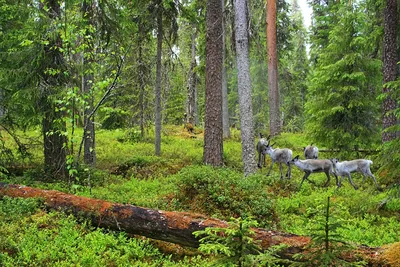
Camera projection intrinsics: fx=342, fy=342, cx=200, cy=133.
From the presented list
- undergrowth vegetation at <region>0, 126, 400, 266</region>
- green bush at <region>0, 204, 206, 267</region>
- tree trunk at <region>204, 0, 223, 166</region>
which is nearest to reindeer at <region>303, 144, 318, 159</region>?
undergrowth vegetation at <region>0, 126, 400, 266</region>

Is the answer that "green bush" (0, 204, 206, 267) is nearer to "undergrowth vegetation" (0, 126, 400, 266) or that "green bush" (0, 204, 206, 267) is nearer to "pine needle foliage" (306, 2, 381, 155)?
"undergrowth vegetation" (0, 126, 400, 266)

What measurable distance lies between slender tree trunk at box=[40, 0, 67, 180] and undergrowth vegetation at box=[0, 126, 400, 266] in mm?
585

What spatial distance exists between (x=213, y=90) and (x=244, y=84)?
5.94 feet

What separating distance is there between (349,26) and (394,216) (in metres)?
8.78

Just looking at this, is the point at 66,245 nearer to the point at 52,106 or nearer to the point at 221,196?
the point at 221,196

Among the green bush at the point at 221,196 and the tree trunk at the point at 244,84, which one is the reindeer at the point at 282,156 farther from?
the green bush at the point at 221,196

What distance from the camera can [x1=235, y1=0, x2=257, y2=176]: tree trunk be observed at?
439 inches

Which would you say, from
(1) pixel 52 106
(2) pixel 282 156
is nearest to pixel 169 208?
(1) pixel 52 106

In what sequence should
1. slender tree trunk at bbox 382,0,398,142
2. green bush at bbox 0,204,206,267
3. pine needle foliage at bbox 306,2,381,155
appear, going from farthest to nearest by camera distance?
pine needle foliage at bbox 306,2,381,155
slender tree trunk at bbox 382,0,398,142
green bush at bbox 0,204,206,267

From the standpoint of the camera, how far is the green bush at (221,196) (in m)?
7.79

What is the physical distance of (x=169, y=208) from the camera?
7918 millimetres

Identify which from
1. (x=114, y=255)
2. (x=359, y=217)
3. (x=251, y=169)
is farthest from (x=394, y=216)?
(x=114, y=255)

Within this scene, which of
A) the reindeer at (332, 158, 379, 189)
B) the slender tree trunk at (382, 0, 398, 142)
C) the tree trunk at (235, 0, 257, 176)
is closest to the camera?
the reindeer at (332, 158, 379, 189)

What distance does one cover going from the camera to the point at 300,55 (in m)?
40.6
